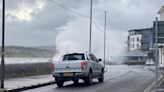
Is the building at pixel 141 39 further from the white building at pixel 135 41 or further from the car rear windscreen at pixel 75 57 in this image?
the car rear windscreen at pixel 75 57

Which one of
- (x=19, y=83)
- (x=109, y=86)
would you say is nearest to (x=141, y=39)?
(x=109, y=86)

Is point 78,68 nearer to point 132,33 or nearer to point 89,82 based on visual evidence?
point 89,82

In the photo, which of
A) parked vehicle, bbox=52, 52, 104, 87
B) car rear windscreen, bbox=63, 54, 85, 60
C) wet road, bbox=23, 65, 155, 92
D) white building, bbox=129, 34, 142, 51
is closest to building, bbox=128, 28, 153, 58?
white building, bbox=129, 34, 142, 51

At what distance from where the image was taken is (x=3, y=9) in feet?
48.7

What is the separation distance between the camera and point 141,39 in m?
124

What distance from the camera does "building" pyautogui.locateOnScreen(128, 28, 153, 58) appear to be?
401 feet

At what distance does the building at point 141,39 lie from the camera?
4812 inches

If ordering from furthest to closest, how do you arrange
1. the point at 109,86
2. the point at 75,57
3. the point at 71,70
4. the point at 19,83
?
the point at 75,57 < the point at 19,83 < the point at 109,86 < the point at 71,70

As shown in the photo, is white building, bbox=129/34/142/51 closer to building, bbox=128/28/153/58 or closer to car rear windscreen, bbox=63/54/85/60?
building, bbox=128/28/153/58

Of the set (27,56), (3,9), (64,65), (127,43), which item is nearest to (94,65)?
(64,65)

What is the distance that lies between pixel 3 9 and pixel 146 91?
26.9 feet

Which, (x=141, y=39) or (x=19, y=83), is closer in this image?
(x=19, y=83)

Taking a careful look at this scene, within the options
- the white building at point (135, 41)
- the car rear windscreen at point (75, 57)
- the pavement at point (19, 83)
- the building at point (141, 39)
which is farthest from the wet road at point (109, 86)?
the white building at point (135, 41)

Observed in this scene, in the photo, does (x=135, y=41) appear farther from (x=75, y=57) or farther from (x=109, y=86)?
(x=109, y=86)
